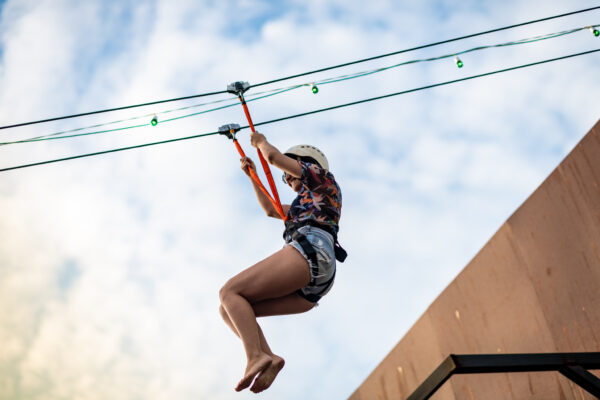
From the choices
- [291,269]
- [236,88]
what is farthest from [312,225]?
[236,88]

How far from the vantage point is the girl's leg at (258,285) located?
8.84 ft

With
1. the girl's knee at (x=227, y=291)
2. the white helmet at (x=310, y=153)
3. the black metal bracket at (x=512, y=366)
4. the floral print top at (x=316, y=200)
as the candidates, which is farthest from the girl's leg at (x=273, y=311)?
the white helmet at (x=310, y=153)

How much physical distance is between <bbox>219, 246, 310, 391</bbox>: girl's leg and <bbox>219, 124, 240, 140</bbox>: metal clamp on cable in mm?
847

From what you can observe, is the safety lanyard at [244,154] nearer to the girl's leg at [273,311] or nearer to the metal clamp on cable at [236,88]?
the metal clamp on cable at [236,88]

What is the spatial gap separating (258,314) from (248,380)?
0.46 meters

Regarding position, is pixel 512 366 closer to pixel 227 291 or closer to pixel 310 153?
pixel 227 291

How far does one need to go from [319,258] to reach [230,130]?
0.97 metres

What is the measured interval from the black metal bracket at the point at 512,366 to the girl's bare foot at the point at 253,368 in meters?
0.61

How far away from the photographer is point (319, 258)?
2.82 meters

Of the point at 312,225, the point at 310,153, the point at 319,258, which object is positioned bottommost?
the point at 319,258

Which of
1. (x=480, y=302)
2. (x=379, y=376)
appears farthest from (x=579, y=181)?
(x=379, y=376)

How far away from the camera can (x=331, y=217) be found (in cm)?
299

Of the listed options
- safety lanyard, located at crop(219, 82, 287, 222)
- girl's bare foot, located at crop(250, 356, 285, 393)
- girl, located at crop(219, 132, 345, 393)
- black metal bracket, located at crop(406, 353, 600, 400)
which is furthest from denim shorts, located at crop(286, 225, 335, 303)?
black metal bracket, located at crop(406, 353, 600, 400)

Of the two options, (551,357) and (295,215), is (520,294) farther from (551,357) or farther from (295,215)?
(295,215)
